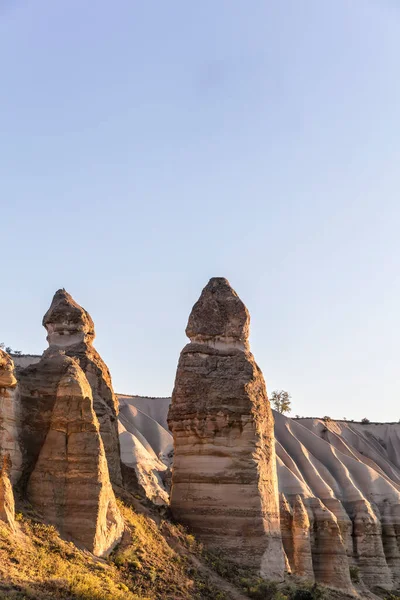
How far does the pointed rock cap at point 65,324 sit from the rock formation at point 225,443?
3.74m

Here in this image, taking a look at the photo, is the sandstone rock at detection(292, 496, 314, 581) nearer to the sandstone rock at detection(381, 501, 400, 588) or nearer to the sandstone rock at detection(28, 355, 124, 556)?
the sandstone rock at detection(381, 501, 400, 588)

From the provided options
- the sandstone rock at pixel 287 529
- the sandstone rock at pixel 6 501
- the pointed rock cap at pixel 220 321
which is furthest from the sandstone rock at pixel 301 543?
the sandstone rock at pixel 6 501

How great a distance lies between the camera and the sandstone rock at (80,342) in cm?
2691

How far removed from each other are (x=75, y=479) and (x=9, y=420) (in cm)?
Answer: 219

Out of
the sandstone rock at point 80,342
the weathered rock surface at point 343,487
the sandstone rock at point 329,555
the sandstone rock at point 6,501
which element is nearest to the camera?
the sandstone rock at point 6,501

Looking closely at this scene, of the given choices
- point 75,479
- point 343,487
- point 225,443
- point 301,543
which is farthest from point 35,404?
point 343,487

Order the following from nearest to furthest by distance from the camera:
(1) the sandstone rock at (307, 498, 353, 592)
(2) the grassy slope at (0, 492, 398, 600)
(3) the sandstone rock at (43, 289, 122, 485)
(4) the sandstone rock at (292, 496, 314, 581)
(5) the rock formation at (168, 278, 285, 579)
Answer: (2) the grassy slope at (0, 492, 398, 600), (5) the rock formation at (168, 278, 285, 579), (3) the sandstone rock at (43, 289, 122, 485), (4) the sandstone rock at (292, 496, 314, 581), (1) the sandstone rock at (307, 498, 353, 592)

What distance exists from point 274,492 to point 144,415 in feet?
164

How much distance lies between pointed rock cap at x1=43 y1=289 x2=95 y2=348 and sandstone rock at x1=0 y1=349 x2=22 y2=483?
7.55 m

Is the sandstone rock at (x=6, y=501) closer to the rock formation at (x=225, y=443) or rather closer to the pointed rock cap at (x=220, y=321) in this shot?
the rock formation at (x=225, y=443)

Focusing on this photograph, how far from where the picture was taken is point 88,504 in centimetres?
1914

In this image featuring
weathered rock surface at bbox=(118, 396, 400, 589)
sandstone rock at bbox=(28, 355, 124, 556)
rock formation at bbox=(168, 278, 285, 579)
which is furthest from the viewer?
weathered rock surface at bbox=(118, 396, 400, 589)

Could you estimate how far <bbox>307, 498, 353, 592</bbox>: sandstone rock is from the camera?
1468 inches

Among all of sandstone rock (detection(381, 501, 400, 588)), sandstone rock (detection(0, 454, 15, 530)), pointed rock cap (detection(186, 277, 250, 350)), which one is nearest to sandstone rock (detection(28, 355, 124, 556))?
sandstone rock (detection(0, 454, 15, 530))
